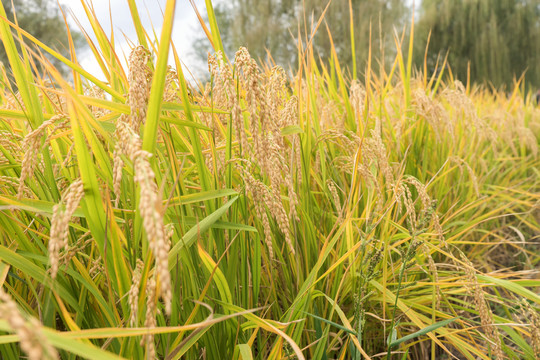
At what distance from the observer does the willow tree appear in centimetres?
1381

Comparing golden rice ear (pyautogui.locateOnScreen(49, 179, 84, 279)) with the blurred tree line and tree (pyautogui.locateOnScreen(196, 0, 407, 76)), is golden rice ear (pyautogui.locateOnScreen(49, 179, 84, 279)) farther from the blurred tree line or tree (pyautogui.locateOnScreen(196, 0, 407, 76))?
tree (pyautogui.locateOnScreen(196, 0, 407, 76))

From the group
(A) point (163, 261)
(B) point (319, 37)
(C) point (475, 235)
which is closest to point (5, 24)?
(A) point (163, 261)

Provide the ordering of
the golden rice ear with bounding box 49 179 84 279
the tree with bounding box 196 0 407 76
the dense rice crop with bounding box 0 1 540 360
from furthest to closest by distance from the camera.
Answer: the tree with bounding box 196 0 407 76 < the dense rice crop with bounding box 0 1 540 360 < the golden rice ear with bounding box 49 179 84 279

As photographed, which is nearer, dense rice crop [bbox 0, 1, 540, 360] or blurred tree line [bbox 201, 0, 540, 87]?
dense rice crop [bbox 0, 1, 540, 360]

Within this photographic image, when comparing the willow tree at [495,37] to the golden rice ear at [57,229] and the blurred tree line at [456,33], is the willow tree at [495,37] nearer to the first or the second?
the blurred tree line at [456,33]

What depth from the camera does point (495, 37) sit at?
1362 centimetres

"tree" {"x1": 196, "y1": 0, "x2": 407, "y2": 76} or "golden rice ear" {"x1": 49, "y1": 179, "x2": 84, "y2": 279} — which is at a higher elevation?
"tree" {"x1": 196, "y1": 0, "x2": 407, "y2": 76}

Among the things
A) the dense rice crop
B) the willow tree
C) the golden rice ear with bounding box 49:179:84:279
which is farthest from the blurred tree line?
the golden rice ear with bounding box 49:179:84:279

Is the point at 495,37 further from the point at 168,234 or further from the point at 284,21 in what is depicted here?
the point at 168,234

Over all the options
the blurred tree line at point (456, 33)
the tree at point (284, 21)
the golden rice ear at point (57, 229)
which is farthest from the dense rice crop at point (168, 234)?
the tree at point (284, 21)

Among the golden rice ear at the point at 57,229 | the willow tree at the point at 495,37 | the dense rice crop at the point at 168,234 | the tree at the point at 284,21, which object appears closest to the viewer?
the golden rice ear at the point at 57,229

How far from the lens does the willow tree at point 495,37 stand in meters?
13.8

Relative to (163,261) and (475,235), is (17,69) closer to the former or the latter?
(163,261)

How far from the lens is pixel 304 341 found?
1.04 meters
